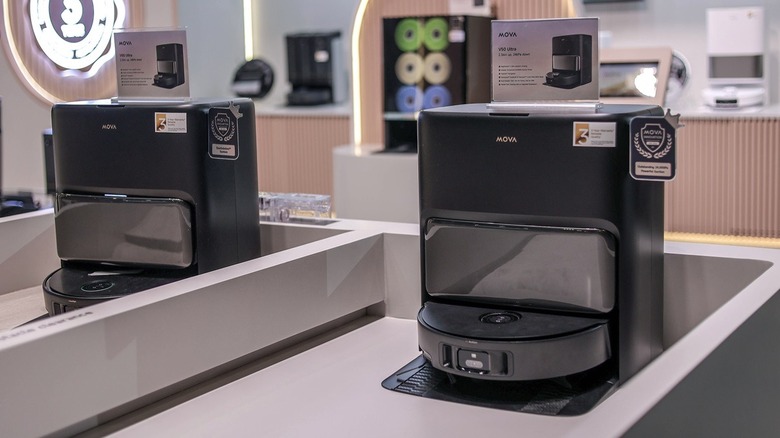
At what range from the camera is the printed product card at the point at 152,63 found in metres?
2.13

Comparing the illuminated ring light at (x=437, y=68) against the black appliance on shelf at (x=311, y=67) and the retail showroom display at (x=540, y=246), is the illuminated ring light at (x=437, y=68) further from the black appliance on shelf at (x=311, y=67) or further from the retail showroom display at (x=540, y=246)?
the retail showroom display at (x=540, y=246)

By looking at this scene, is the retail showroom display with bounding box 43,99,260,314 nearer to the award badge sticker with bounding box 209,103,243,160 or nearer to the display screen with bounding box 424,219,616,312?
the award badge sticker with bounding box 209,103,243,160

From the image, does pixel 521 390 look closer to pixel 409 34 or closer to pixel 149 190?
pixel 149 190

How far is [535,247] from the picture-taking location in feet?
5.66

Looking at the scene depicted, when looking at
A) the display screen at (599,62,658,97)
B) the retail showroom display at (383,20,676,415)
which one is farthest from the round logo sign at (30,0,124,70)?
the display screen at (599,62,658,97)

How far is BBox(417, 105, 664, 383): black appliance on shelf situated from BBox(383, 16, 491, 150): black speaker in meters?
3.28

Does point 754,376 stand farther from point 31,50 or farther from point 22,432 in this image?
point 31,50

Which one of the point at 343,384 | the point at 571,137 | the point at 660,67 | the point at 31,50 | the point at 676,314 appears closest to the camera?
the point at 571,137

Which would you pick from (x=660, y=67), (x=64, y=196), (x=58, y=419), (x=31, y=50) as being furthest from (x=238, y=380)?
(x=660, y=67)

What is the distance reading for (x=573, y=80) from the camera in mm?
1747

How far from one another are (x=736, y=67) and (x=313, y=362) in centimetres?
414

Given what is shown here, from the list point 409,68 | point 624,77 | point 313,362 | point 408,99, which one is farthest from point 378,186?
point 313,362

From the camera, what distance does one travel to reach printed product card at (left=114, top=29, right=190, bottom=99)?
2129mm

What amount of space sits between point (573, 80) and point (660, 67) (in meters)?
3.67
